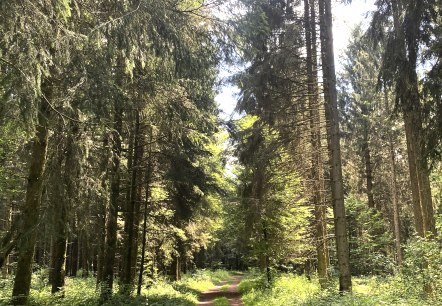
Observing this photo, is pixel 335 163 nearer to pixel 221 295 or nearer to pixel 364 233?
pixel 221 295

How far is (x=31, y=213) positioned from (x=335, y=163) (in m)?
7.20

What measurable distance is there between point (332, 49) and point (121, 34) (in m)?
6.27

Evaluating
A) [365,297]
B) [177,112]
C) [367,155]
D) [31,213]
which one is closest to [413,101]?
[365,297]

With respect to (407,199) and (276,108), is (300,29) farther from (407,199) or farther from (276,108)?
(407,199)

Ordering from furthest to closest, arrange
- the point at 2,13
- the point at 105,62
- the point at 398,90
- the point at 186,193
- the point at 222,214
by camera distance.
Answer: the point at 222,214
the point at 186,193
the point at 398,90
the point at 105,62
the point at 2,13

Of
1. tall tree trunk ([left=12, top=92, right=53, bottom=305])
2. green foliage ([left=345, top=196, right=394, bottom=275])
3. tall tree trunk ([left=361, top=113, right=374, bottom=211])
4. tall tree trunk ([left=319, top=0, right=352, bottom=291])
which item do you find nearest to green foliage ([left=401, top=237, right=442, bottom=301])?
tall tree trunk ([left=319, top=0, right=352, bottom=291])

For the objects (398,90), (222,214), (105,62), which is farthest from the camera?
(222,214)

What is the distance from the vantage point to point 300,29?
11.7m

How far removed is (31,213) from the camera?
26.1ft

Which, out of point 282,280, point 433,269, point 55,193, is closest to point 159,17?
point 55,193

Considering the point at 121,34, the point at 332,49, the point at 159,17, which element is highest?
the point at 332,49

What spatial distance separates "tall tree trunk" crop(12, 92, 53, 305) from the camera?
7.60m

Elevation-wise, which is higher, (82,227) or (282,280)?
(82,227)

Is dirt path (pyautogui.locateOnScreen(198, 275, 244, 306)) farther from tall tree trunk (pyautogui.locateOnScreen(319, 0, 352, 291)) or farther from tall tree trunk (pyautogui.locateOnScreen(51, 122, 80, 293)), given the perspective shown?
tall tree trunk (pyautogui.locateOnScreen(51, 122, 80, 293))
